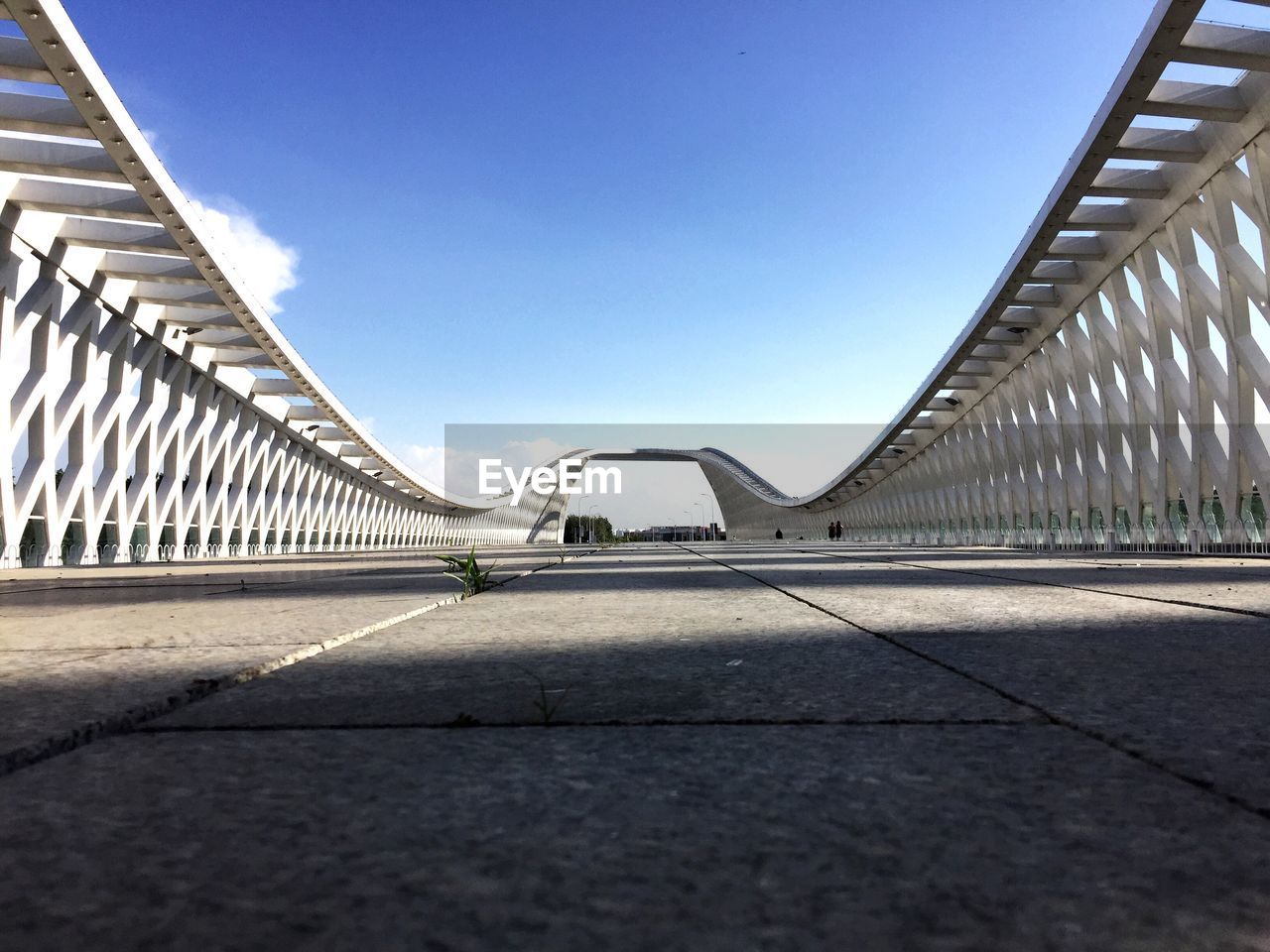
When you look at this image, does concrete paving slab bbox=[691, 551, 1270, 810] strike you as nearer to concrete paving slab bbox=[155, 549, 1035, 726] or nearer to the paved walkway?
the paved walkway

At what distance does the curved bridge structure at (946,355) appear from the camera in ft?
45.6

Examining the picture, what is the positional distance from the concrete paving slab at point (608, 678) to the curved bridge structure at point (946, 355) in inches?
467

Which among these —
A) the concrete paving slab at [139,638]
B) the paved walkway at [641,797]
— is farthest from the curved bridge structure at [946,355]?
Result: the paved walkway at [641,797]

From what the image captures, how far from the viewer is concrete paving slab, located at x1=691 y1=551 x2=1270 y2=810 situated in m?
1.95

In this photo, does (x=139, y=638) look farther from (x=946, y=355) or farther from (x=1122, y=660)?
(x=946, y=355)

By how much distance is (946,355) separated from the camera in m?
25.5

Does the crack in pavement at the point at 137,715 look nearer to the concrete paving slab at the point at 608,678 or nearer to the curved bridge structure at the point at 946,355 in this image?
the concrete paving slab at the point at 608,678

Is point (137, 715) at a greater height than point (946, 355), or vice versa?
point (946, 355)

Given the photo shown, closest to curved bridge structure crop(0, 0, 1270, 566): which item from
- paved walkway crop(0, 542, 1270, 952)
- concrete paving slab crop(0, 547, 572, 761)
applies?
concrete paving slab crop(0, 547, 572, 761)

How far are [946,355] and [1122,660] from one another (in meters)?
23.7

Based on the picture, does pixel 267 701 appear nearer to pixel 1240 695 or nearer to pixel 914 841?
pixel 914 841

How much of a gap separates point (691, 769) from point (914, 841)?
1.77 ft

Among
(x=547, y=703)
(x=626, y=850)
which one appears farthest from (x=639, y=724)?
(x=626, y=850)

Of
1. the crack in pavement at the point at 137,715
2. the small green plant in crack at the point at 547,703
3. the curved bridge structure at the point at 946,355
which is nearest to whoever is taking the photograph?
the crack in pavement at the point at 137,715
